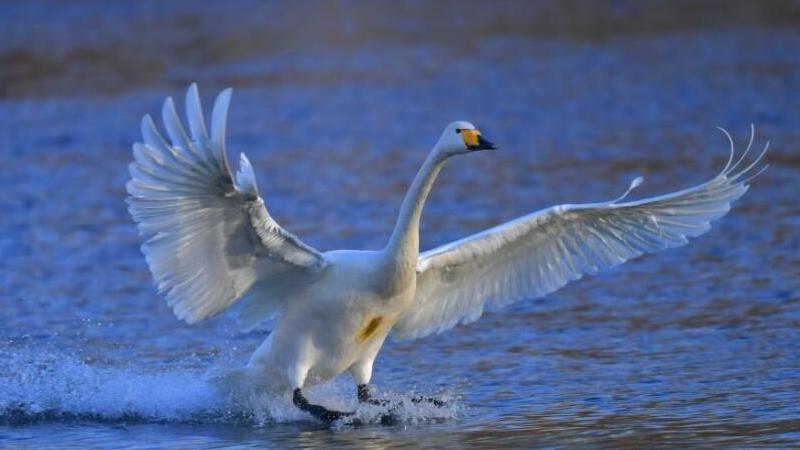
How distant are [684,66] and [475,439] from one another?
2165 cm

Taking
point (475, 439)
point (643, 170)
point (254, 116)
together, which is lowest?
point (475, 439)

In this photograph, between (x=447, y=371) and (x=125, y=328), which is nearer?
(x=447, y=371)

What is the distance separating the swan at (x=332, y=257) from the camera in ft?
33.1

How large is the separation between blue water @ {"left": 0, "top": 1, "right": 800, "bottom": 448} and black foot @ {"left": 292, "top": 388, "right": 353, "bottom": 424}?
3.4 inches

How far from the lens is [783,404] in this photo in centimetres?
1066

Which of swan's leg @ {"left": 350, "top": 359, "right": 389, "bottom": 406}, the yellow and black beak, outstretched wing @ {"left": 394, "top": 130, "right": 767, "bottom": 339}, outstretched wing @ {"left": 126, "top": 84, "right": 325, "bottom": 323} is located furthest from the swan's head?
swan's leg @ {"left": 350, "top": 359, "right": 389, "bottom": 406}

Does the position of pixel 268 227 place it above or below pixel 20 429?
above

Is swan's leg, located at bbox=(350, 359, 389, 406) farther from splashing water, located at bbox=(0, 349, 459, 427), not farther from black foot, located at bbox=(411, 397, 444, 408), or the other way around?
black foot, located at bbox=(411, 397, 444, 408)

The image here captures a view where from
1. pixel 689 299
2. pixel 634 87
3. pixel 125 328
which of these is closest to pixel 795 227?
pixel 689 299

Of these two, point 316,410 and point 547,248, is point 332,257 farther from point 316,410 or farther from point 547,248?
point 547,248

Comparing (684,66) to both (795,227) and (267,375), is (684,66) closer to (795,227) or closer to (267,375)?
(795,227)

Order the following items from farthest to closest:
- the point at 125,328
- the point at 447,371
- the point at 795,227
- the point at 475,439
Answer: the point at 795,227, the point at 125,328, the point at 447,371, the point at 475,439

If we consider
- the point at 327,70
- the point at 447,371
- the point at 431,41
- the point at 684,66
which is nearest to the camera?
the point at 447,371

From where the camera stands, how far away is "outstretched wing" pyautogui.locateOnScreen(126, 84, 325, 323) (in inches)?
391
